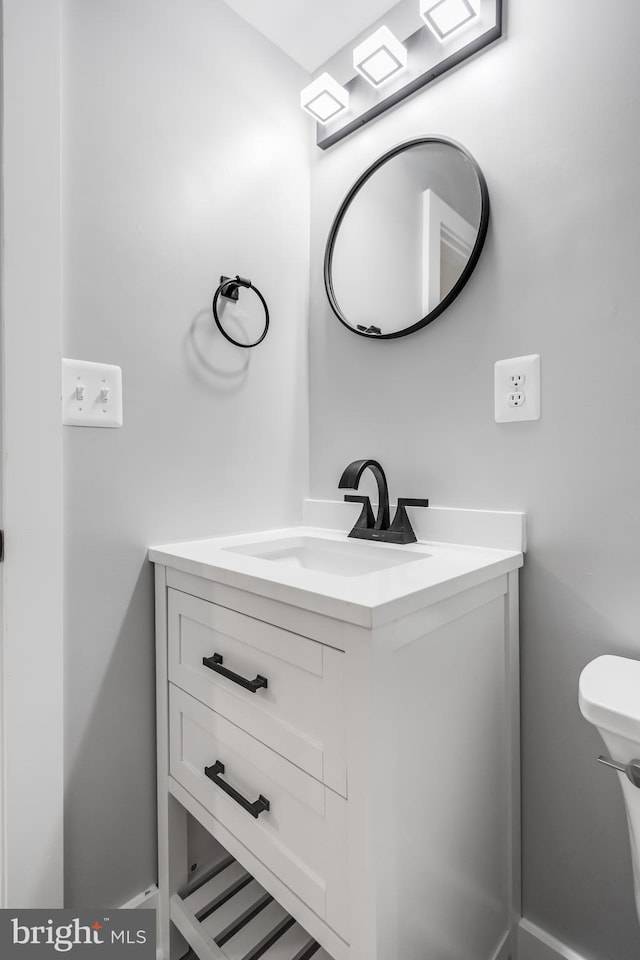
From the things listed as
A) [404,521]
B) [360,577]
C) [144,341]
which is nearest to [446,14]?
[144,341]

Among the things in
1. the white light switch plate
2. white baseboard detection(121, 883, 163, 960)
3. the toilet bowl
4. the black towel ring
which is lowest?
white baseboard detection(121, 883, 163, 960)

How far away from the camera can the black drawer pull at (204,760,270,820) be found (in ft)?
2.58

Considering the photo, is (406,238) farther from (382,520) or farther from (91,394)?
(91,394)

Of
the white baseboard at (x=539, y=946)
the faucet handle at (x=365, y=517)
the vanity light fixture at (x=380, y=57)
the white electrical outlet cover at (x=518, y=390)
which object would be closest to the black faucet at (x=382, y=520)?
the faucet handle at (x=365, y=517)

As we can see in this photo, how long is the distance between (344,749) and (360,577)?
0.24 meters

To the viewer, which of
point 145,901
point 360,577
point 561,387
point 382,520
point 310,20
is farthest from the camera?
point 310,20

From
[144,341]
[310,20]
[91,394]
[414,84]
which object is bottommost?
[91,394]

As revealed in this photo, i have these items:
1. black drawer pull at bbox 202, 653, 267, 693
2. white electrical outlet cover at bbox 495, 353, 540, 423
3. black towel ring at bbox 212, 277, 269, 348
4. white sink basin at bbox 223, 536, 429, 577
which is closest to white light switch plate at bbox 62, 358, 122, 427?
black towel ring at bbox 212, 277, 269, 348

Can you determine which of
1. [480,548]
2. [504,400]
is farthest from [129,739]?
[504,400]

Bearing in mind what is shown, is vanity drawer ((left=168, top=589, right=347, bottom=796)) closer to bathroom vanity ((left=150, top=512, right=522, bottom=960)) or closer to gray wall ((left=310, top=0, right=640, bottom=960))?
bathroom vanity ((left=150, top=512, right=522, bottom=960))

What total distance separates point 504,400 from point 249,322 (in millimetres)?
661

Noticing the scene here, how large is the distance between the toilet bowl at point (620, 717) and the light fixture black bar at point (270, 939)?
0.68 metres

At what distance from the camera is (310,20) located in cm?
125

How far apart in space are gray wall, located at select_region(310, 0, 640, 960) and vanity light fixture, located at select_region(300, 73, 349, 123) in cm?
26
